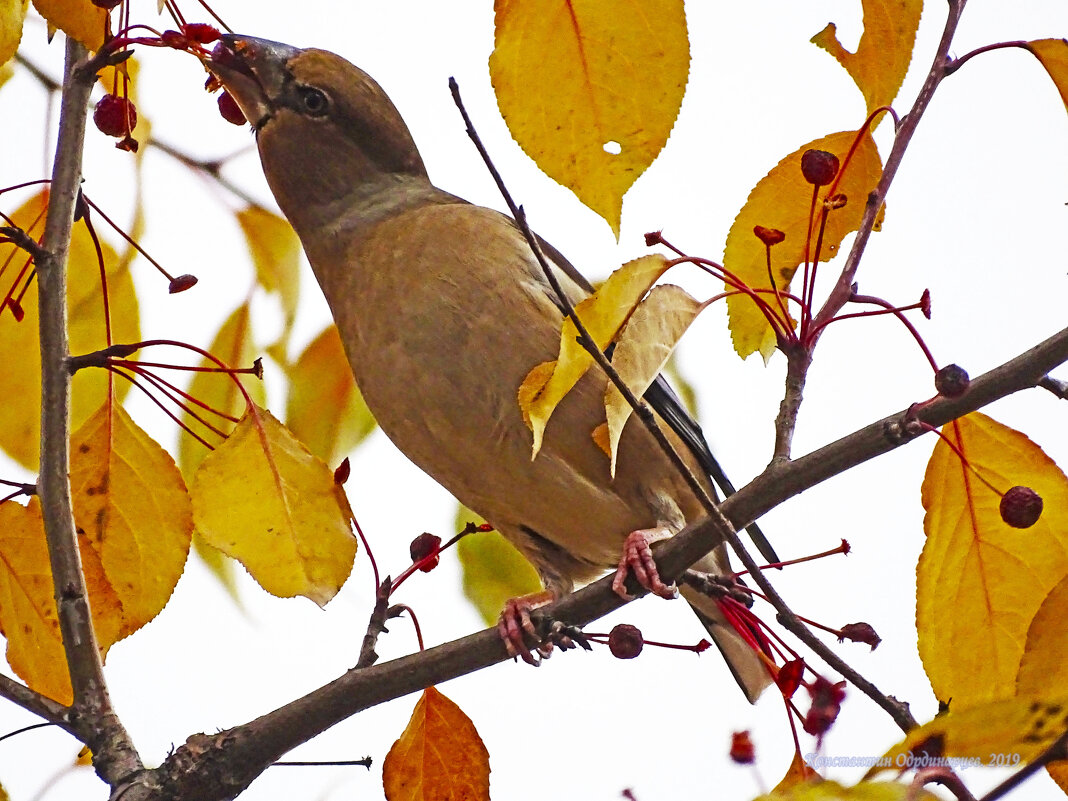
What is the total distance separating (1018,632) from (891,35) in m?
0.69

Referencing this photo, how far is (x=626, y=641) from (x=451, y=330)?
726 mm

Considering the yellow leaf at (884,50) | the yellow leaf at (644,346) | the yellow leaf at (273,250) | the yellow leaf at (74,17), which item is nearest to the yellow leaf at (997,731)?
the yellow leaf at (644,346)

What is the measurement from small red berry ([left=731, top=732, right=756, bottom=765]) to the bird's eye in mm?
1574

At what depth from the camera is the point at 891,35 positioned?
1.45 metres

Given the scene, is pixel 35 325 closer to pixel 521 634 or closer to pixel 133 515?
pixel 133 515

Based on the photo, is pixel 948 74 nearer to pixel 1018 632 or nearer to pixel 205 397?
pixel 1018 632

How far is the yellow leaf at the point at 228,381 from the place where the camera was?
1.97 m

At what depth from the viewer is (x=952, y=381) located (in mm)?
1234

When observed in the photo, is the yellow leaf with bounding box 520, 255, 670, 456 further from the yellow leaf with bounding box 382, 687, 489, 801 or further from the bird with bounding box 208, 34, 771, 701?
the bird with bounding box 208, 34, 771, 701

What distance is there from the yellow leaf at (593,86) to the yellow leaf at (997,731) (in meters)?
0.58

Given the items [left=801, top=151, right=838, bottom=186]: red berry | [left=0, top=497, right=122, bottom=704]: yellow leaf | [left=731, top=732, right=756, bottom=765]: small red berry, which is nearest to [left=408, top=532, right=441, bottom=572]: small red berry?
[left=0, top=497, right=122, bottom=704]: yellow leaf

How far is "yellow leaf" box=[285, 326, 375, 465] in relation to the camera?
6.72 ft

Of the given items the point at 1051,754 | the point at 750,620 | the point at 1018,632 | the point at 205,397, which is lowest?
the point at 1051,754

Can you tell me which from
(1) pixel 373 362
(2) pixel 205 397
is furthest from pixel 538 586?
(2) pixel 205 397
